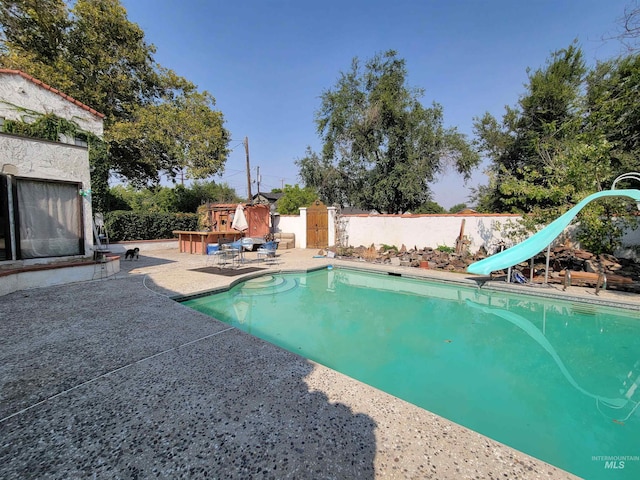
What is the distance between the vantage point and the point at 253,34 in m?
11.8

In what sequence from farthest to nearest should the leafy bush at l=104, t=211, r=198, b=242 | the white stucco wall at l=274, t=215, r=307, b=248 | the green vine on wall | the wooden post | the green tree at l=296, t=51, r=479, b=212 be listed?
1. the green tree at l=296, t=51, r=479, b=212
2. the white stucco wall at l=274, t=215, r=307, b=248
3. the leafy bush at l=104, t=211, r=198, b=242
4. the wooden post
5. the green vine on wall

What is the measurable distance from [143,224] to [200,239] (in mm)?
4086

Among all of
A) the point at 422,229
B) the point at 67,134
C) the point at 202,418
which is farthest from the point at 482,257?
the point at 67,134

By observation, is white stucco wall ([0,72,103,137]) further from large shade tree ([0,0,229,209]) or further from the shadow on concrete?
the shadow on concrete

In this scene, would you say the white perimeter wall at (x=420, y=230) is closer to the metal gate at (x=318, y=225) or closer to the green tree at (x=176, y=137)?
the metal gate at (x=318, y=225)

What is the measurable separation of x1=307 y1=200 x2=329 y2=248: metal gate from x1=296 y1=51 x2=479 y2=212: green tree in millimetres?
4802

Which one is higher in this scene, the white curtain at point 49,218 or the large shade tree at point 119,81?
the large shade tree at point 119,81

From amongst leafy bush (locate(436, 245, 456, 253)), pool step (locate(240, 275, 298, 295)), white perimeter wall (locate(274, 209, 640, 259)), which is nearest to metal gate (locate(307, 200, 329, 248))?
white perimeter wall (locate(274, 209, 640, 259))

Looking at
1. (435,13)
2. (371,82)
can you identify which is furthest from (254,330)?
(371,82)

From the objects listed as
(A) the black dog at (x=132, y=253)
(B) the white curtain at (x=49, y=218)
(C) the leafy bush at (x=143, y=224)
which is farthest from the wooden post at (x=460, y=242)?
(C) the leafy bush at (x=143, y=224)

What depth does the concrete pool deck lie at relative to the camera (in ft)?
6.08

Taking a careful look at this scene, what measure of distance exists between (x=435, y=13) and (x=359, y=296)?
10.4 m

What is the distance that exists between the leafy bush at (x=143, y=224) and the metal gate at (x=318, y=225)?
7802 millimetres

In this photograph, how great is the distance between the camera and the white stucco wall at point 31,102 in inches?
284
